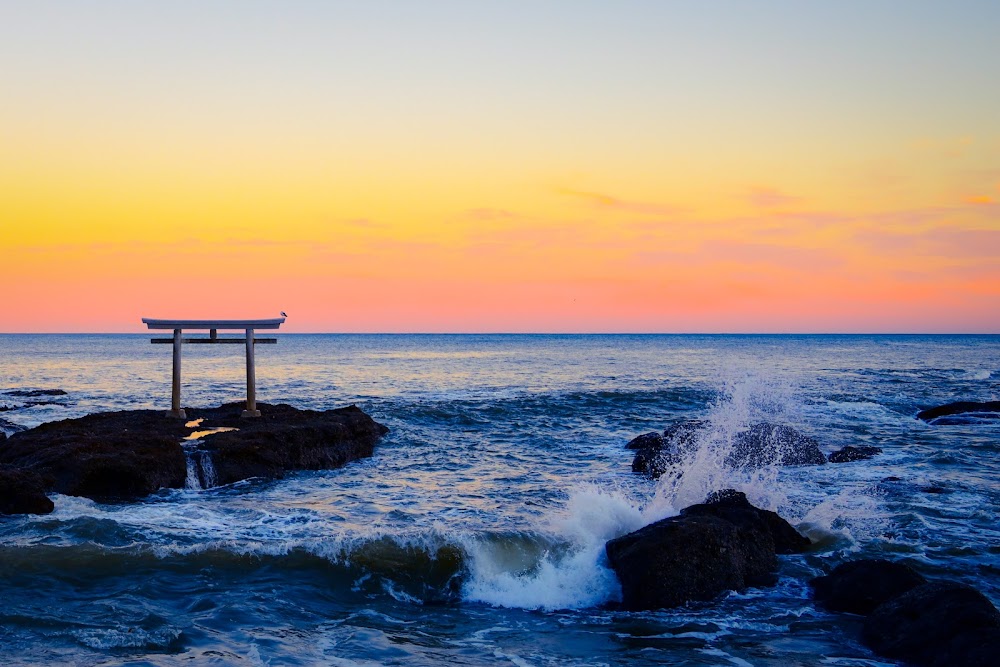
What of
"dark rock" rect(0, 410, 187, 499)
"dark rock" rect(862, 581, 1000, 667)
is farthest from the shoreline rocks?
"dark rock" rect(862, 581, 1000, 667)

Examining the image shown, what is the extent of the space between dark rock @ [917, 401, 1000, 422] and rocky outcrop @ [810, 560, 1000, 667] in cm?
2064

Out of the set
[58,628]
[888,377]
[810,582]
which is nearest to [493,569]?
Result: [810,582]

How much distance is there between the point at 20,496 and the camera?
40.9 ft

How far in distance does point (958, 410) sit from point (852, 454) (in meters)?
11.0

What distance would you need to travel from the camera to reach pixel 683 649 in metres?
8.10

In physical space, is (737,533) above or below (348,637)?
above

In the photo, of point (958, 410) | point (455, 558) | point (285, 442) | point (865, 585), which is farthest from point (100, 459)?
point (958, 410)

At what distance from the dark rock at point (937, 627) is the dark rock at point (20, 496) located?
11833mm

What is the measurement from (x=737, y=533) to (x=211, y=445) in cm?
1123

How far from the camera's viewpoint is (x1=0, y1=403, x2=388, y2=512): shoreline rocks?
14.4 meters

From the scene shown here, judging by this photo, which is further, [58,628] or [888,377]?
[888,377]

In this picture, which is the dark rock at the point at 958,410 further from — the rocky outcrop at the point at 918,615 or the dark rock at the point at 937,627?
the dark rock at the point at 937,627

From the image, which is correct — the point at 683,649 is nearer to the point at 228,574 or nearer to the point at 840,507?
the point at 228,574

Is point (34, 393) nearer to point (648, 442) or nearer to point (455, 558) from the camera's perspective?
point (648, 442)
